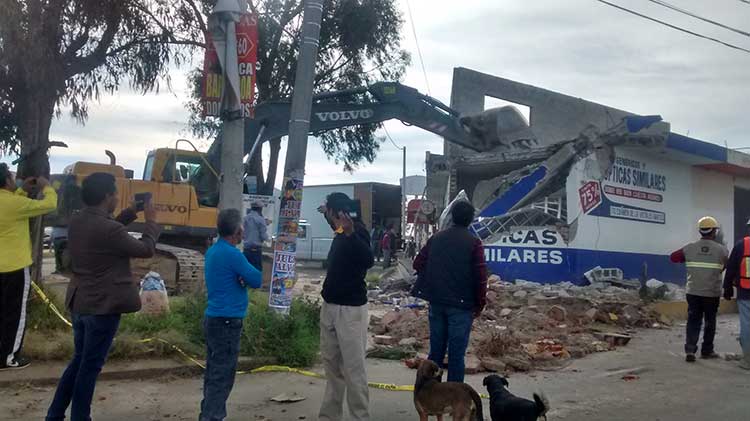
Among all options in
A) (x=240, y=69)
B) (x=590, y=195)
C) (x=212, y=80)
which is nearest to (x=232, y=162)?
(x=212, y=80)

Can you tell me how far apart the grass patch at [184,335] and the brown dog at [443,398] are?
9.10 ft

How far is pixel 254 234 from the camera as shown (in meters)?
13.4

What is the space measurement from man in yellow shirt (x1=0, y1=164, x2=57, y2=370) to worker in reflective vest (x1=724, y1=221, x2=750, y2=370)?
8030 millimetres

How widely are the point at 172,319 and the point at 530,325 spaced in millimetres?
5467

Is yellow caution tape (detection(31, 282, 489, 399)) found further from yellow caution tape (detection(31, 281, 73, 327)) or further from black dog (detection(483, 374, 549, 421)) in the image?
black dog (detection(483, 374, 549, 421))

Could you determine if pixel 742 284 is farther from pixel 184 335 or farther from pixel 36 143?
pixel 36 143

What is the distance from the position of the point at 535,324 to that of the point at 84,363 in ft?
25.5

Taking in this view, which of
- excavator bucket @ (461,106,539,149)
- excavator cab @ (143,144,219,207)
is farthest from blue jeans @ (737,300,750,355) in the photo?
excavator cab @ (143,144,219,207)

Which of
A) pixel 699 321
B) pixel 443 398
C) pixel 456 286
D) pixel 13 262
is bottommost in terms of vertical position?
pixel 443 398

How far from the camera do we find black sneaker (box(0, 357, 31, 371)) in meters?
→ 7.18

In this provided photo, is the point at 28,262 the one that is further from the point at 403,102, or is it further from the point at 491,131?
the point at 491,131

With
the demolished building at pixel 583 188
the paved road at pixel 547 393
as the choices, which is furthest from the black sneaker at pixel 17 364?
the demolished building at pixel 583 188

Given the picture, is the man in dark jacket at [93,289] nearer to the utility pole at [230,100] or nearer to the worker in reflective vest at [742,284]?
the utility pole at [230,100]

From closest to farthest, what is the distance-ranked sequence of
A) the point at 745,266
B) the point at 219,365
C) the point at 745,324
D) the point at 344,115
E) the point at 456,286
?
the point at 219,365, the point at 456,286, the point at 745,324, the point at 745,266, the point at 344,115
